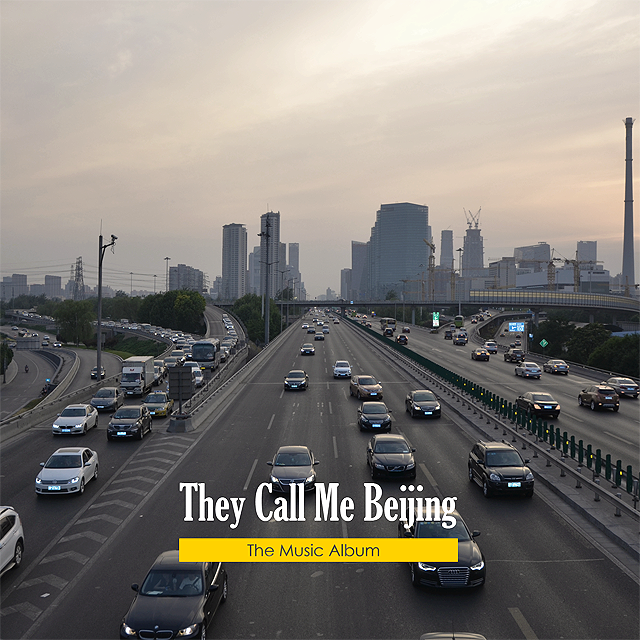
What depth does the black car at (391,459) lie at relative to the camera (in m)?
19.4

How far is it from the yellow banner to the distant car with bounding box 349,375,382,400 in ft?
75.1

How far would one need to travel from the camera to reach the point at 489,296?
537 ft

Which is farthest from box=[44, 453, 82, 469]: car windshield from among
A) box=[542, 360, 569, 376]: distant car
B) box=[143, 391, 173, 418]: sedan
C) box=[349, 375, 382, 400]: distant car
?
box=[542, 360, 569, 376]: distant car

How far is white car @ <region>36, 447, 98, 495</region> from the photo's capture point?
18.6m

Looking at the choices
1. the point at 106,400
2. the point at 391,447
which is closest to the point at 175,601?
the point at 391,447

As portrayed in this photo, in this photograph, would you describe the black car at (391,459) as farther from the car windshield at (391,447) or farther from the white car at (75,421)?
the white car at (75,421)

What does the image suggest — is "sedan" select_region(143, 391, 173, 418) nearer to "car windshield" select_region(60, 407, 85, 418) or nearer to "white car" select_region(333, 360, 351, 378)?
"car windshield" select_region(60, 407, 85, 418)

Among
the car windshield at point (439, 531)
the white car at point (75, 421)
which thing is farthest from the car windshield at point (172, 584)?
the white car at point (75, 421)

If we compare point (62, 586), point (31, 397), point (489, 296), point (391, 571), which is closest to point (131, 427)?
point (62, 586)

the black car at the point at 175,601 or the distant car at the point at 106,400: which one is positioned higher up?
the black car at the point at 175,601

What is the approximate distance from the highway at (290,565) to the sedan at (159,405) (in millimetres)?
8231

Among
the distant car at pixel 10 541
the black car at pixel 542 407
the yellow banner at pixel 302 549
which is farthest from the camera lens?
the black car at pixel 542 407

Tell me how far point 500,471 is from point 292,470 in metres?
6.58

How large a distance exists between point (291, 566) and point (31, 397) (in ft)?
245
